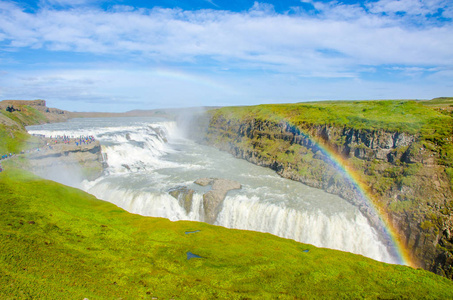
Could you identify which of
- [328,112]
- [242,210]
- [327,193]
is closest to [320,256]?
[242,210]

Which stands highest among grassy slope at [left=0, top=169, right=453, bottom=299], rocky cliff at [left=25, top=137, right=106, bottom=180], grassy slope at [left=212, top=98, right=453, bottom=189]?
grassy slope at [left=212, top=98, right=453, bottom=189]

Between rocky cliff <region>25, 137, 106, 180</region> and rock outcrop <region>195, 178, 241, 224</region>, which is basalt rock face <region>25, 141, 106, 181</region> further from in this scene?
rock outcrop <region>195, 178, 241, 224</region>

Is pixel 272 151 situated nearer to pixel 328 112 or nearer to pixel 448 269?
pixel 328 112

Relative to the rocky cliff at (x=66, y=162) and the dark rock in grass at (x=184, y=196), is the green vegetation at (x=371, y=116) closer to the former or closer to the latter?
the dark rock in grass at (x=184, y=196)

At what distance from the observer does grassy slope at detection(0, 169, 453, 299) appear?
14703 mm

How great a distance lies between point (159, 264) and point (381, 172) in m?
32.5

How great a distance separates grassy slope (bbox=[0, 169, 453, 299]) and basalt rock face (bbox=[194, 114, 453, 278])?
979cm

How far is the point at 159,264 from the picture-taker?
62.5 feet

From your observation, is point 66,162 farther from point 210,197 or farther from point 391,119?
point 391,119

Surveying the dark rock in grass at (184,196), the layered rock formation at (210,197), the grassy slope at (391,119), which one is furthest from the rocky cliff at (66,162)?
the grassy slope at (391,119)

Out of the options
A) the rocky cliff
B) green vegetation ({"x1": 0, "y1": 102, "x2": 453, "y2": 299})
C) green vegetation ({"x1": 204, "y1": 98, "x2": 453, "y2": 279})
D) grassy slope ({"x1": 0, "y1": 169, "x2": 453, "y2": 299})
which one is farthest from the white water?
grassy slope ({"x1": 0, "y1": 169, "x2": 453, "y2": 299})

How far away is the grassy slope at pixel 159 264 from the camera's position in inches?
579

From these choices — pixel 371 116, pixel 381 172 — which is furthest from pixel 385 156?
pixel 371 116

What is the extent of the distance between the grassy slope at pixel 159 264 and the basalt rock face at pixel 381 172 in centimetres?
979
